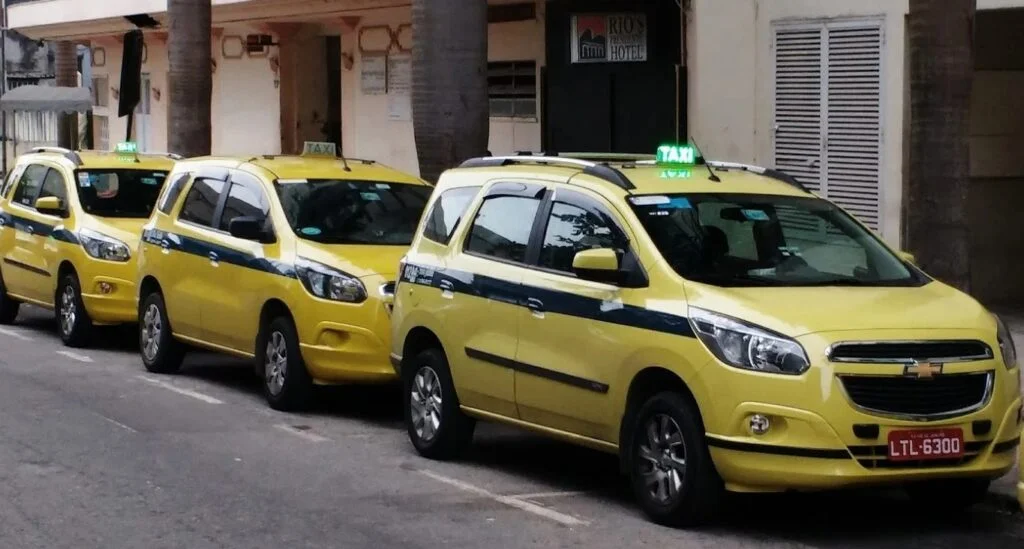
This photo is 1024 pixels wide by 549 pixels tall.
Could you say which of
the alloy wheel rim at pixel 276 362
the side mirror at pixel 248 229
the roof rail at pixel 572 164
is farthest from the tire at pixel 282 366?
the roof rail at pixel 572 164

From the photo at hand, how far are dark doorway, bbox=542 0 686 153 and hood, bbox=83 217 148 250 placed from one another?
6.13 m

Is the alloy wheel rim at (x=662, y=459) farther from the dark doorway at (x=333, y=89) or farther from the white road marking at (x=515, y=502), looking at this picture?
the dark doorway at (x=333, y=89)

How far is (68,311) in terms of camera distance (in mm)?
16312

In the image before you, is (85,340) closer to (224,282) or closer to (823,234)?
(224,282)

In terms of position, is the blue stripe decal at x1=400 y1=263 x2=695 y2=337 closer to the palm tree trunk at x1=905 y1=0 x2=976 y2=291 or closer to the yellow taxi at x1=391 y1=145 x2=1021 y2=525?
the yellow taxi at x1=391 y1=145 x2=1021 y2=525

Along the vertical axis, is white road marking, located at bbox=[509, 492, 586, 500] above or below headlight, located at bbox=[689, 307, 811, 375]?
below

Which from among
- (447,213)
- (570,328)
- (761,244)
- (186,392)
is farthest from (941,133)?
(186,392)

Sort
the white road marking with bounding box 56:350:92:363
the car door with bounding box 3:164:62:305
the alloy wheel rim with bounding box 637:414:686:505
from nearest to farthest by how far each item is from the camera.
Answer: the alloy wheel rim with bounding box 637:414:686:505 < the white road marking with bounding box 56:350:92:363 < the car door with bounding box 3:164:62:305

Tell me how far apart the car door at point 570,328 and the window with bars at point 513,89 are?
42.4ft

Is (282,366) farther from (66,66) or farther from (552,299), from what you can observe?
(66,66)

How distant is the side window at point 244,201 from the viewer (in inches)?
512

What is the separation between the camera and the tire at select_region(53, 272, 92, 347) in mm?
16062

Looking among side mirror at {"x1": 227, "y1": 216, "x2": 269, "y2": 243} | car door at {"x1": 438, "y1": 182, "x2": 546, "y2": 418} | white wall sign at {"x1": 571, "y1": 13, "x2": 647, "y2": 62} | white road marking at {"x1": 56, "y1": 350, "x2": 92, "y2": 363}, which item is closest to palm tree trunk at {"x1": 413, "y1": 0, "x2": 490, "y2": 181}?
side mirror at {"x1": 227, "y1": 216, "x2": 269, "y2": 243}

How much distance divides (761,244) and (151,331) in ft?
22.9
